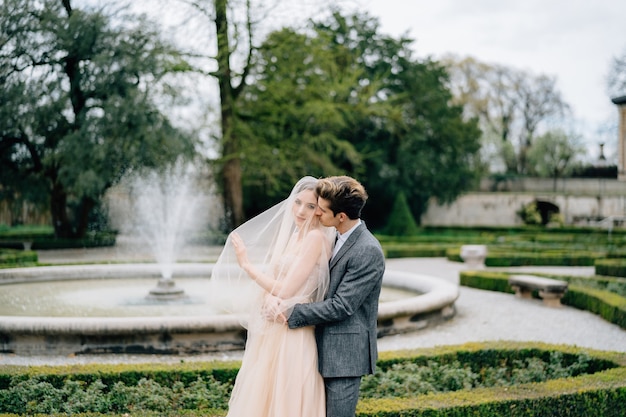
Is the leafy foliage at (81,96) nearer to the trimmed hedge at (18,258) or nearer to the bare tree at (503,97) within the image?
the trimmed hedge at (18,258)

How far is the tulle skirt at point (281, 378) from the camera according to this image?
3.14 meters

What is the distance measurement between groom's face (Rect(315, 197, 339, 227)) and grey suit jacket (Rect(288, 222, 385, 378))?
0.40 ft

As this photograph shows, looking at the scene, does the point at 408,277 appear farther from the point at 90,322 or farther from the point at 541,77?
the point at 541,77

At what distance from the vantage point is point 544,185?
46.5 m

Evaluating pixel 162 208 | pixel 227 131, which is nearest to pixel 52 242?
pixel 162 208

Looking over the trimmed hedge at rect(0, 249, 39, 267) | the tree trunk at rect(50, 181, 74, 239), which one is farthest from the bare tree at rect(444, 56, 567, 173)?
the trimmed hedge at rect(0, 249, 39, 267)

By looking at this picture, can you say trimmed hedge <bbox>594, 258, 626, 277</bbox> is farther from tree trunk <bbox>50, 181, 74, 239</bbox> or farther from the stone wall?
the stone wall

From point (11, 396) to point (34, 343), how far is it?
2.33 meters

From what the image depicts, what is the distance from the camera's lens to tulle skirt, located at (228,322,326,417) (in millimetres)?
3141

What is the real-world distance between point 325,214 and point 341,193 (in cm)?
14

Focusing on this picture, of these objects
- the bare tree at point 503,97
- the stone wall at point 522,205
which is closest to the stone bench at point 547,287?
the stone wall at point 522,205

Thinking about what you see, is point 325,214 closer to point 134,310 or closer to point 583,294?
point 134,310

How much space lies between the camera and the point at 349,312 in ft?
10.1

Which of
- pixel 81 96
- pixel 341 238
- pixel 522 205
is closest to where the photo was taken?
pixel 341 238
